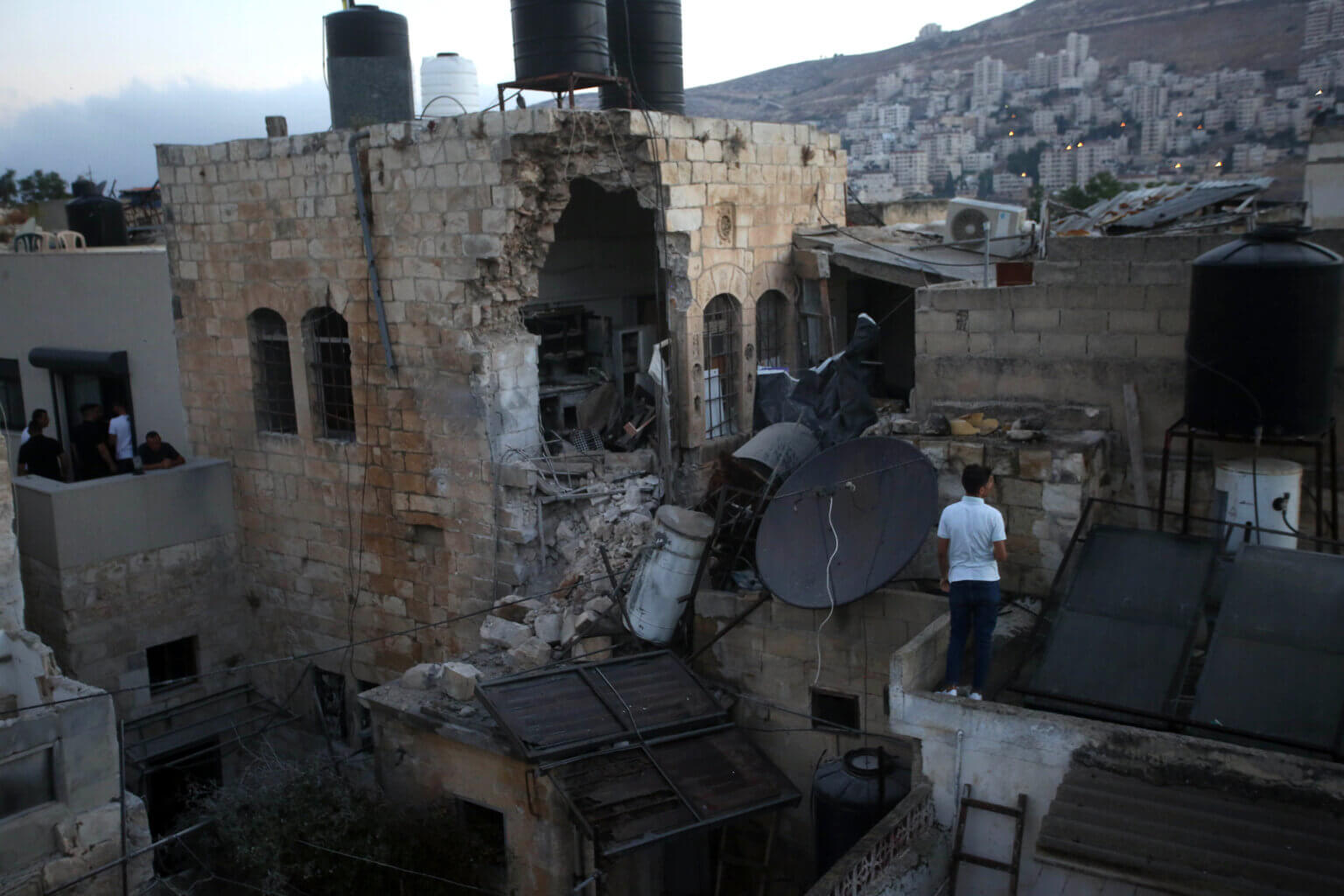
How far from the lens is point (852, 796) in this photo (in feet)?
23.5

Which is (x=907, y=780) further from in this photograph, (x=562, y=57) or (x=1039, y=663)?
(x=562, y=57)

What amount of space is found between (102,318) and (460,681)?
28.0 ft

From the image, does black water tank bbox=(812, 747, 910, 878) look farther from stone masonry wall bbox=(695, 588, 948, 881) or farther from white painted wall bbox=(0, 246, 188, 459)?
white painted wall bbox=(0, 246, 188, 459)

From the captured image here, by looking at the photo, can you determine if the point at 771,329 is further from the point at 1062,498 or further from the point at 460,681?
the point at 460,681

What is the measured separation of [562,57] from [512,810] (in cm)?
698

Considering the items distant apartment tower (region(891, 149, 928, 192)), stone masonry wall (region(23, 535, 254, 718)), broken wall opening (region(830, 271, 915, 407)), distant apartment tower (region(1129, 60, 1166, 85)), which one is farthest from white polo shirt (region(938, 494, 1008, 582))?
distant apartment tower (region(891, 149, 928, 192))

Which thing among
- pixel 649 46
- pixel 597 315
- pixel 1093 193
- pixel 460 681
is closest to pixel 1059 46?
pixel 1093 193

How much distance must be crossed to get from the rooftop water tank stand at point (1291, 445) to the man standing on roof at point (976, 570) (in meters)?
1.31

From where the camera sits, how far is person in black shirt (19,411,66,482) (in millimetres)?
12242

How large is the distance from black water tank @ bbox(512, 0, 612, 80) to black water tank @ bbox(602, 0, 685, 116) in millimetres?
1989

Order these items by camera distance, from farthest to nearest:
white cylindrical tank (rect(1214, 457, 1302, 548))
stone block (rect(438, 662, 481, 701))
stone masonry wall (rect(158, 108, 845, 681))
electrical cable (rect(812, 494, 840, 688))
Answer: stone masonry wall (rect(158, 108, 845, 681))
stone block (rect(438, 662, 481, 701))
electrical cable (rect(812, 494, 840, 688))
white cylindrical tank (rect(1214, 457, 1302, 548))

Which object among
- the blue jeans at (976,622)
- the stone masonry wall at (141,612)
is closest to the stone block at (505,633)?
the blue jeans at (976,622)

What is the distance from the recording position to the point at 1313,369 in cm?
671

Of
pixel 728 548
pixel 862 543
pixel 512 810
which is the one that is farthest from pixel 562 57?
pixel 512 810
